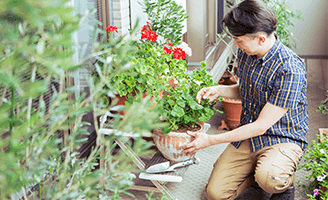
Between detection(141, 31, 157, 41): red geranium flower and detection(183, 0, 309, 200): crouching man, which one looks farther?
detection(141, 31, 157, 41): red geranium flower

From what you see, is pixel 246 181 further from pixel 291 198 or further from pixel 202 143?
pixel 202 143

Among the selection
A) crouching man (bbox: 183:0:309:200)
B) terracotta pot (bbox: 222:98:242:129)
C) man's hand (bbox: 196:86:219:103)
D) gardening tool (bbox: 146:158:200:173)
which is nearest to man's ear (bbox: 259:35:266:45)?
crouching man (bbox: 183:0:309:200)

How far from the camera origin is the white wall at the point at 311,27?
19.1 feet

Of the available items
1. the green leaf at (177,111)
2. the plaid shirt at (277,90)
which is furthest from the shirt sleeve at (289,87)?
the green leaf at (177,111)

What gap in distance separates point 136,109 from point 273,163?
1.37 metres

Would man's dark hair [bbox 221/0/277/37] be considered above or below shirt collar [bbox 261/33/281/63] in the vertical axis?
above

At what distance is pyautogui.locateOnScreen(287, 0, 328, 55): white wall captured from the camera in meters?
5.84

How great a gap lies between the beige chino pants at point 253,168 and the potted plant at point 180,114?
11.8 inches

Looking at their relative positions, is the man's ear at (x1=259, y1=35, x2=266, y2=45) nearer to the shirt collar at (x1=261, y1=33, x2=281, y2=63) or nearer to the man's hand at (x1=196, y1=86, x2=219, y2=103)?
the shirt collar at (x1=261, y1=33, x2=281, y2=63)

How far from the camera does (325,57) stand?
19.6ft

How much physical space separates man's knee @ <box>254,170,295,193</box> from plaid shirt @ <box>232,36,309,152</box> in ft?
0.65

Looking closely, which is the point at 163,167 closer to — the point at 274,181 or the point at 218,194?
the point at 218,194

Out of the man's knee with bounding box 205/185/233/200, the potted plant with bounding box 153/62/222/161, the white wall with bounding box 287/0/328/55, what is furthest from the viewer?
the white wall with bounding box 287/0/328/55

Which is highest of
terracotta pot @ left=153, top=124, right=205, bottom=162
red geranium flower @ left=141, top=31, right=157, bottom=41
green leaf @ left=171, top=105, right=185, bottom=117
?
red geranium flower @ left=141, top=31, right=157, bottom=41
